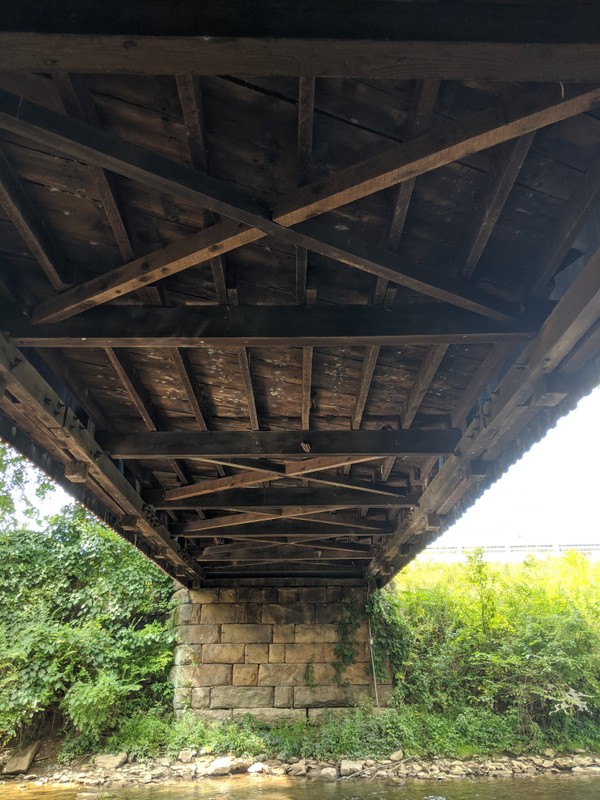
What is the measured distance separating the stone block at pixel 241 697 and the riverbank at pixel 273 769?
88 centimetres

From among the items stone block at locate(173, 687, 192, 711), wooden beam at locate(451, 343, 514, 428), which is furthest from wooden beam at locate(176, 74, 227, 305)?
stone block at locate(173, 687, 192, 711)

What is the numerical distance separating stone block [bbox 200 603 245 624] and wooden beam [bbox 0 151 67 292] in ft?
26.2

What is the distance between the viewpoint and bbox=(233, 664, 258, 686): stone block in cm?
891

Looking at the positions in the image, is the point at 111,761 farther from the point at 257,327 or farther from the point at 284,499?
the point at 257,327

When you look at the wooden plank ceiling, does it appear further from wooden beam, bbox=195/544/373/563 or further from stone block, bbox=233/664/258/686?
stone block, bbox=233/664/258/686

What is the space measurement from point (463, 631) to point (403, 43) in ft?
35.7

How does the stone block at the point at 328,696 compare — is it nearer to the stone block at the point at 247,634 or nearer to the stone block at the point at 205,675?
the stone block at the point at 247,634

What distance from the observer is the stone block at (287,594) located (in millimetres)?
9500

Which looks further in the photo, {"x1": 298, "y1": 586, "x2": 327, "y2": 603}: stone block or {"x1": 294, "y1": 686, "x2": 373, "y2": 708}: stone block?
{"x1": 298, "y1": 586, "x2": 327, "y2": 603}: stone block

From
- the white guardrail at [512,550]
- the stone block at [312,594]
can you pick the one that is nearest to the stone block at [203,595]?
the stone block at [312,594]

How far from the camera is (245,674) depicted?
8977mm

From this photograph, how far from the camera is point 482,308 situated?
251 centimetres

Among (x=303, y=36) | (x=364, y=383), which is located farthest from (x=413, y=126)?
(x=364, y=383)

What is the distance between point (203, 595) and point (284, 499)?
483 cm
